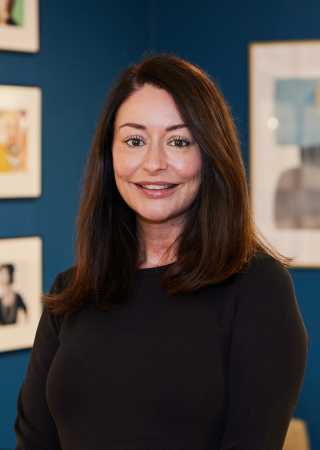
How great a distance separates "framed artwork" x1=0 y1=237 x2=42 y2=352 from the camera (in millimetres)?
2523

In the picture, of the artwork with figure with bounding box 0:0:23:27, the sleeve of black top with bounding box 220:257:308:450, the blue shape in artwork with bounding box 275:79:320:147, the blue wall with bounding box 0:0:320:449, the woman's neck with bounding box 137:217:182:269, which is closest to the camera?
the sleeve of black top with bounding box 220:257:308:450

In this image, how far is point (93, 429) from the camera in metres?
1.25

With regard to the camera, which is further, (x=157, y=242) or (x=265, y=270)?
(x=157, y=242)

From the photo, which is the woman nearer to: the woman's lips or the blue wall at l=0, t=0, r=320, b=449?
the woman's lips

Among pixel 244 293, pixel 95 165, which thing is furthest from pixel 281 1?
pixel 244 293

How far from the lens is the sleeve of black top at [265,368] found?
1076 millimetres

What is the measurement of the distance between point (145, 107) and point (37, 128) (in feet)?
4.73

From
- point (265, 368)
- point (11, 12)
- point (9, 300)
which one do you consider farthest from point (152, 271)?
point (11, 12)

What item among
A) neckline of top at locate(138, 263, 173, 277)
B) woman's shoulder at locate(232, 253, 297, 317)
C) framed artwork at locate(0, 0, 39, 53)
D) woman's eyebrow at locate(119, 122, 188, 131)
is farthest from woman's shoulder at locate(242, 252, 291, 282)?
framed artwork at locate(0, 0, 39, 53)

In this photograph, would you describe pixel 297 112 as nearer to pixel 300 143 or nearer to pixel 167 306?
pixel 300 143

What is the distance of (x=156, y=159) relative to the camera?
129 cm

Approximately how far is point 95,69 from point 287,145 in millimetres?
1116

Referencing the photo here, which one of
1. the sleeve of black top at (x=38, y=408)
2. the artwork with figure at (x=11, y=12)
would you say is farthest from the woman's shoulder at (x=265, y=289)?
the artwork with figure at (x=11, y=12)

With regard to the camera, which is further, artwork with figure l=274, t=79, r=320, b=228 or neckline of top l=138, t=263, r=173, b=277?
artwork with figure l=274, t=79, r=320, b=228
